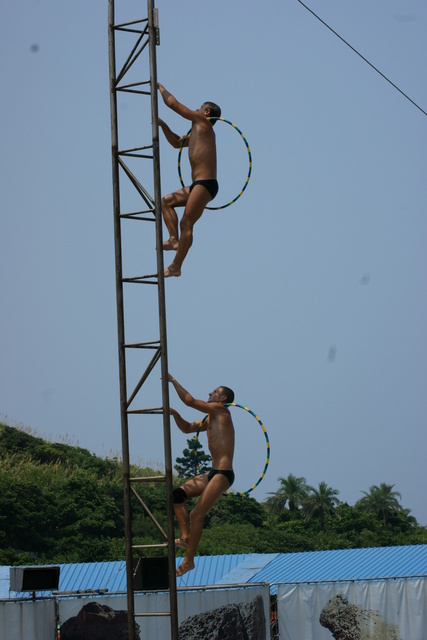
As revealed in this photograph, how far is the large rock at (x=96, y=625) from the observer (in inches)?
496

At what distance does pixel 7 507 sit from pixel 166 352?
27102mm

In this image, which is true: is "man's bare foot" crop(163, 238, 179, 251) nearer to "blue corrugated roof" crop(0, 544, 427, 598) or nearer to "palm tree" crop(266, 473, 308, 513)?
"blue corrugated roof" crop(0, 544, 427, 598)

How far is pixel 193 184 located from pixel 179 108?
2.20ft

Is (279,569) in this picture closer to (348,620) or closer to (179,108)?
(348,620)

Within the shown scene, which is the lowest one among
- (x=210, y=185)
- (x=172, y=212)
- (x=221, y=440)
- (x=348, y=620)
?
(x=348, y=620)

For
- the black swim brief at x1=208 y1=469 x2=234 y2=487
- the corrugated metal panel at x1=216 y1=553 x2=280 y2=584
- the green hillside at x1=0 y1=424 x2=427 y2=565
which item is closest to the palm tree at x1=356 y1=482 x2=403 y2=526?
the green hillside at x1=0 y1=424 x2=427 y2=565

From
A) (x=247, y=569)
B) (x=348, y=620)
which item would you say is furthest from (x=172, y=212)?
(x=247, y=569)

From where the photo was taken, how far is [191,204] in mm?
9125

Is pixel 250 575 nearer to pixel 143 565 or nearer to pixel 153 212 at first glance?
pixel 143 565

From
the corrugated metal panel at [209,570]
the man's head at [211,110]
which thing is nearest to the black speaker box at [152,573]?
the man's head at [211,110]

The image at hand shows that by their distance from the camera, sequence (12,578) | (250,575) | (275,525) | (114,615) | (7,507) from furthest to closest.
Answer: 1. (275,525)
2. (7,507)
3. (250,575)
4. (114,615)
5. (12,578)

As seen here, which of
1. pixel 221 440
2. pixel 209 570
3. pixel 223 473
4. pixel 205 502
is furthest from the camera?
pixel 209 570

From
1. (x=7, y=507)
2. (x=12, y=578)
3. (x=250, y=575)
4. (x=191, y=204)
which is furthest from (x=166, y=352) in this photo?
(x=7, y=507)

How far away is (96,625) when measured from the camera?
506 inches
